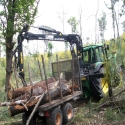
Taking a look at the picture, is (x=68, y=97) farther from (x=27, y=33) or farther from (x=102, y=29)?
(x=102, y=29)

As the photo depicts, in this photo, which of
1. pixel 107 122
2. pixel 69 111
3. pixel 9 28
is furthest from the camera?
pixel 9 28

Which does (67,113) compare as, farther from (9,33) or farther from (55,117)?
(9,33)

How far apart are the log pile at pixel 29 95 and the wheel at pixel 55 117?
1.36ft

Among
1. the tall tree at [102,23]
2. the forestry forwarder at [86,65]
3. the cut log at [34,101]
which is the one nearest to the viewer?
the cut log at [34,101]

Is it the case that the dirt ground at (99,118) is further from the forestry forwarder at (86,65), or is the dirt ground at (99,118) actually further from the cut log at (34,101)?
the forestry forwarder at (86,65)

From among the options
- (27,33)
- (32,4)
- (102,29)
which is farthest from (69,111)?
(102,29)

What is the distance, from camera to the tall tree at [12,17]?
10.9m

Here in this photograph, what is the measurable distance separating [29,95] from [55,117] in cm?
108

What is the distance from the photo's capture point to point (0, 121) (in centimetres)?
791

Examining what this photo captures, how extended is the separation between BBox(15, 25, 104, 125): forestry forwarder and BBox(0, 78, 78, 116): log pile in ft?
0.94

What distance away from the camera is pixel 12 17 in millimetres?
11133

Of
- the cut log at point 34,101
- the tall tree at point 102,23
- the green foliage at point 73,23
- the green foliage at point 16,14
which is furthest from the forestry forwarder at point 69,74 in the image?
the tall tree at point 102,23

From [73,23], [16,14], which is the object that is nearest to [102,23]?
[73,23]

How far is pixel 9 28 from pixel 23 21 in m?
0.93
